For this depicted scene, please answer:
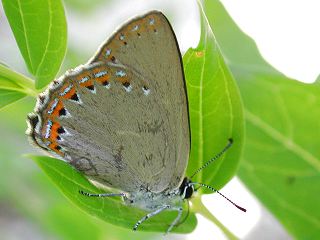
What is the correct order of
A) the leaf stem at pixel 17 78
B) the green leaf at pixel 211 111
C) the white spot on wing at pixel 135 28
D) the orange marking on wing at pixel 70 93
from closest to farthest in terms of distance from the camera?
1. the green leaf at pixel 211 111
2. the leaf stem at pixel 17 78
3. the white spot on wing at pixel 135 28
4. the orange marking on wing at pixel 70 93

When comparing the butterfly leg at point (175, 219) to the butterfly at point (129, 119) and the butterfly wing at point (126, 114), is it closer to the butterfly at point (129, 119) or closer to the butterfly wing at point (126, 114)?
the butterfly at point (129, 119)

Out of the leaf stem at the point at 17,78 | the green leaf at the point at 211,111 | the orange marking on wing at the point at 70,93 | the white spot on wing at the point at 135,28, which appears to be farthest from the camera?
the orange marking on wing at the point at 70,93

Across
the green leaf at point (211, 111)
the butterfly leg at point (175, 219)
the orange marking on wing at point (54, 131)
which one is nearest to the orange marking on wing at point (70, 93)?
the orange marking on wing at point (54, 131)

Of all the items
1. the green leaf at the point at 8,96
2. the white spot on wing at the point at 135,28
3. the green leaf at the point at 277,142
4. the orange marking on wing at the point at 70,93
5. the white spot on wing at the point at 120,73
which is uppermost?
the white spot on wing at the point at 135,28

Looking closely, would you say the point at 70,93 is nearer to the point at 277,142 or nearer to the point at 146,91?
the point at 146,91

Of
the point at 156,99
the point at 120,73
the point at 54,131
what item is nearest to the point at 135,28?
the point at 120,73

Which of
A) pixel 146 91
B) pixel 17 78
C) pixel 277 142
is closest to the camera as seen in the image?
pixel 17 78

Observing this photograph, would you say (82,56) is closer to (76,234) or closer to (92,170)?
(76,234)
